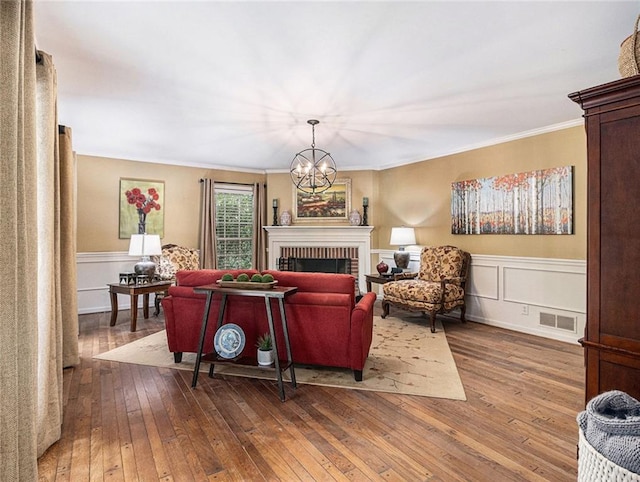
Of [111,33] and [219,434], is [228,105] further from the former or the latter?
[219,434]

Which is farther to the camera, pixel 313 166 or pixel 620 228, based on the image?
pixel 313 166

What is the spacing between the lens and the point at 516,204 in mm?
4953

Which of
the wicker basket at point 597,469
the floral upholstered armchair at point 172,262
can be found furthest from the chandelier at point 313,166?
the wicker basket at point 597,469

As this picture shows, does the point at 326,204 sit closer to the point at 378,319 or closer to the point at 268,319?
the point at 378,319

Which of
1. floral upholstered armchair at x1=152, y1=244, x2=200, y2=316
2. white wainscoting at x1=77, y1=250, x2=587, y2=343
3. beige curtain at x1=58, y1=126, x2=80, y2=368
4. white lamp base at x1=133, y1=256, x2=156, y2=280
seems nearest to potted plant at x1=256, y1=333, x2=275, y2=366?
beige curtain at x1=58, y1=126, x2=80, y2=368

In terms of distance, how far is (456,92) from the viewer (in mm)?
3504

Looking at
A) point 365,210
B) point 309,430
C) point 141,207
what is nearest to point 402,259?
point 365,210

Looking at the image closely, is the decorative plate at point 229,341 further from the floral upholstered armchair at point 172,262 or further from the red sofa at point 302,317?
the floral upholstered armchair at point 172,262

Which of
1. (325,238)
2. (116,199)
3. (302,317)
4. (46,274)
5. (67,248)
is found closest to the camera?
(46,274)

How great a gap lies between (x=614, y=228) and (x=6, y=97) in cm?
249

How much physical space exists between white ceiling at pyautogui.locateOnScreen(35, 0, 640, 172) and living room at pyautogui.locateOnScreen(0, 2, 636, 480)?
5 centimetres

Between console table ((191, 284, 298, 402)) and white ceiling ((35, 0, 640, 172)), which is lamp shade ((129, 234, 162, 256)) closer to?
white ceiling ((35, 0, 640, 172))

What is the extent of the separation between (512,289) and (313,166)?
311cm

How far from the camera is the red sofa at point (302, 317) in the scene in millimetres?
3148
